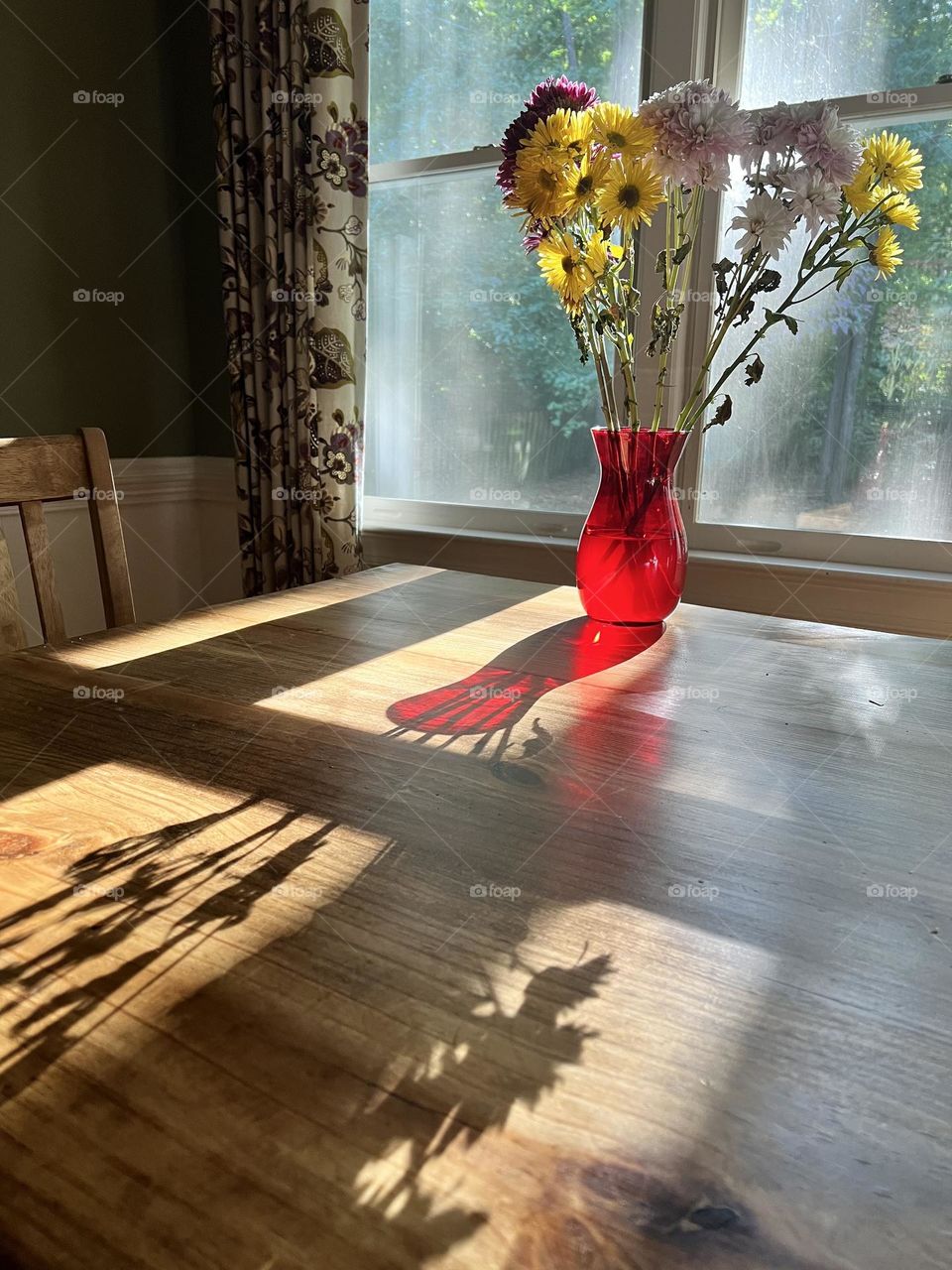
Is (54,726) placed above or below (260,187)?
below

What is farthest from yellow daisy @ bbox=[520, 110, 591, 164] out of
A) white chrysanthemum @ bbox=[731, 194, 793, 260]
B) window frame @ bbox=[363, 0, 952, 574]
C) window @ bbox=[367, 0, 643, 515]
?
window @ bbox=[367, 0, 643, 515]

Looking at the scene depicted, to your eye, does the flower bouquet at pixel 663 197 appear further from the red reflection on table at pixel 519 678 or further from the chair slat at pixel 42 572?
the chair slat at pixel 42 572

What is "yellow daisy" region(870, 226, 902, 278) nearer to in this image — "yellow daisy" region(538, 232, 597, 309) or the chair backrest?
"yellow daisy" region(538, 232, 597, 309)

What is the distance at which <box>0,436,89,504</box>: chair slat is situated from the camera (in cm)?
128

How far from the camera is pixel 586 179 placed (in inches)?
41.2

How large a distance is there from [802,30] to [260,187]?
1.26m

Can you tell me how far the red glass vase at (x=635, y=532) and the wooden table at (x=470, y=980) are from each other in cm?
28

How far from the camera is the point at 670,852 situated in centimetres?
65

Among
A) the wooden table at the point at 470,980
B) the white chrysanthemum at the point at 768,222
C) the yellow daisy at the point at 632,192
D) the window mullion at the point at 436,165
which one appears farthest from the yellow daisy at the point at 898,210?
the window mullion at the point at 436,165

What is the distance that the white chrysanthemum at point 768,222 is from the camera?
1.01 m

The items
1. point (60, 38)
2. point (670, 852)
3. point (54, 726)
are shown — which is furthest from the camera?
point (60, 38)

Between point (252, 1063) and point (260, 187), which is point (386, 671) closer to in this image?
point (252, 1063)

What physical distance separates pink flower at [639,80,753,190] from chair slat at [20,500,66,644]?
2.88 feet

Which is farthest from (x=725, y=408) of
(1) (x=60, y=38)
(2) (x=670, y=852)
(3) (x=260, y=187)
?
(1) (x=60, y=38)
